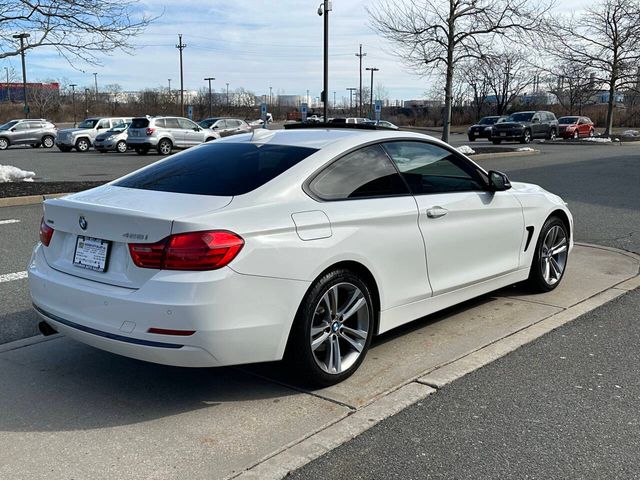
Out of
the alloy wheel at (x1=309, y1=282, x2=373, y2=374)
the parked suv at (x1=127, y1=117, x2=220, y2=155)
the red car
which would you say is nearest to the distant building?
the parked suv at (x1=127, y1=117, x2=220, y2=155)

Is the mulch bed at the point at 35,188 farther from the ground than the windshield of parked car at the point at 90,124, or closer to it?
closer to it

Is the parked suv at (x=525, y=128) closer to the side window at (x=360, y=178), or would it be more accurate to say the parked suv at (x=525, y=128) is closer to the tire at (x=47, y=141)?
the tire at (x=47, y=141)

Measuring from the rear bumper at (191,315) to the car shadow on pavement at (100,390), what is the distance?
0.38 metres

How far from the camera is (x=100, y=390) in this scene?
394cm

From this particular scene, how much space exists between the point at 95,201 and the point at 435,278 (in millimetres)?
2329

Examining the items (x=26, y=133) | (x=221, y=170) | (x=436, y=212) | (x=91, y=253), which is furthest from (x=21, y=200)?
(x=26, y=133)

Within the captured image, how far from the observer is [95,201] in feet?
12.7

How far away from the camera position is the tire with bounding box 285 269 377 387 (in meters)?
3.73

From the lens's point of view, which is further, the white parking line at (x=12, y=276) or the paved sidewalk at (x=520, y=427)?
the white parking line at (x=12, y=276)

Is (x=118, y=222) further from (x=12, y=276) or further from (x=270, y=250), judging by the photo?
(x=12, y=276)

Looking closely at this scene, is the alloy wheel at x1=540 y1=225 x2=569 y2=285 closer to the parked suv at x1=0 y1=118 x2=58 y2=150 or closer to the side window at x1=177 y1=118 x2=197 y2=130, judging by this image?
the side window at x1=177 y1=118 x2=197 y2=130

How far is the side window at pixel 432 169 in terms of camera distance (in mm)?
4672

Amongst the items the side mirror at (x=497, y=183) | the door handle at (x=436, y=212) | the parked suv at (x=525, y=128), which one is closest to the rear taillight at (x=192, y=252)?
the door handle at (x=436, y=212)

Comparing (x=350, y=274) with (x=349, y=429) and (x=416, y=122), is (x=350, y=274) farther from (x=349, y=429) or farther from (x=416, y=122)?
(x=416, y=122)
